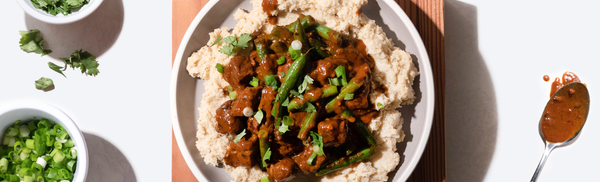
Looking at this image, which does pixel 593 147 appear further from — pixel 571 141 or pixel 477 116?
pixel 477 116

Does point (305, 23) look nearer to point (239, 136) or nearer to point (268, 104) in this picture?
point (268, 104)

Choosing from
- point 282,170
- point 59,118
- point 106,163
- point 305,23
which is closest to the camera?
point 282,170

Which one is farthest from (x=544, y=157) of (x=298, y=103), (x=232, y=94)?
(x=232, y=94)

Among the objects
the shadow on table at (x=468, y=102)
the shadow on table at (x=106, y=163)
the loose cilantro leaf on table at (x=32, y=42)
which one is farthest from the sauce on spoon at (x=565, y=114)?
the loose cilantro leaf on table at (x=32, y=42)

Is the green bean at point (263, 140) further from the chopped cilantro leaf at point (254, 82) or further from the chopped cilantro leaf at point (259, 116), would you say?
the chopped cilantro leaf at point (254, 82)

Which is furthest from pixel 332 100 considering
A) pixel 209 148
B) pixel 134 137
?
pixel 134 137

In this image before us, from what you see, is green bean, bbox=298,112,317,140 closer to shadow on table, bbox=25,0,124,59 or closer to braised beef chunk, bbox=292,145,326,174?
braised beef chunk, bbox=292,145,326,174

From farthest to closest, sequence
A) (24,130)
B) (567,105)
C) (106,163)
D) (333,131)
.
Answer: (106,163)
(567,105)
(24,130)
(333,131)
